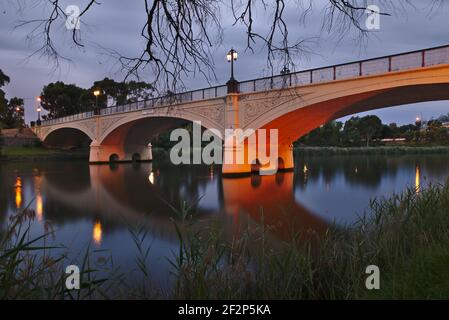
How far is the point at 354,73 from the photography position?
15742 mm

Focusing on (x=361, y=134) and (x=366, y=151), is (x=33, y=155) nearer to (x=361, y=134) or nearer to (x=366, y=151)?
(x=366, y=151)

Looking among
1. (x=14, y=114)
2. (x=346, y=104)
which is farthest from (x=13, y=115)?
(x=346, y=104)

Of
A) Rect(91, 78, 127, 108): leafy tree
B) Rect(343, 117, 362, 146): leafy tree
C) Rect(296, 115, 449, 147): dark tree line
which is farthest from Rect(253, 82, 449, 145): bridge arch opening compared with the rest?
Rect(343, 117, 362, 146): leafy tree

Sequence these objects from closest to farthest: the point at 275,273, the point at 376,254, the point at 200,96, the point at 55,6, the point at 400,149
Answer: the point at 55,6 < the point at 275,273 < the point at 376,254 < the point at 200,96 < the point at 400,149

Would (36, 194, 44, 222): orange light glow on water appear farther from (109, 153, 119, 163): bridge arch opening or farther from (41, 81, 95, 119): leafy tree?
(41, 81, 95, 119): leafy tree

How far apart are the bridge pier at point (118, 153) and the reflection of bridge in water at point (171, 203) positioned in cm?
1714

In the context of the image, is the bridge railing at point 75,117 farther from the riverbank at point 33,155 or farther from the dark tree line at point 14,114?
the dark tree line at point 14,114

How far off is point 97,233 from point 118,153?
32.6 metres

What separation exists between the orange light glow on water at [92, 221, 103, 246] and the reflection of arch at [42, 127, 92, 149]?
130 feet

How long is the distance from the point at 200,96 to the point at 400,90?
12.8 metres

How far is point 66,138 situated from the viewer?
5234 centimetres

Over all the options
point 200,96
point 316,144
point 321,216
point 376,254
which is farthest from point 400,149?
point 376,254
